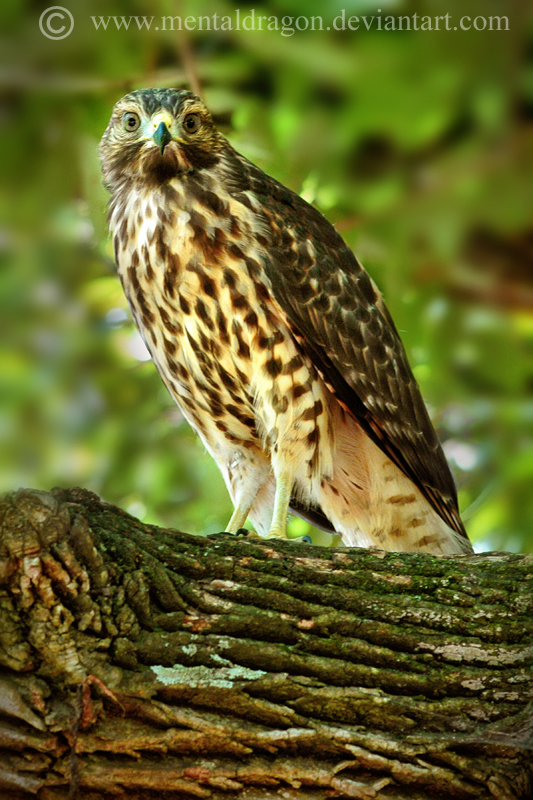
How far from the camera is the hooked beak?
11.0 ft

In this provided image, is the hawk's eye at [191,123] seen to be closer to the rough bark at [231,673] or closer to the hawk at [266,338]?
the hawk at [266,338]

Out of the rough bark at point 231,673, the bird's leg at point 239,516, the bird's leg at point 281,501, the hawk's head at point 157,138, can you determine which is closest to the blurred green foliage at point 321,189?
the hawk's head at point 157,138

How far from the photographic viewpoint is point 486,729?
2.12 m

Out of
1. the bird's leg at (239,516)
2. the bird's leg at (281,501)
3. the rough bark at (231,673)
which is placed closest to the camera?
the rough bark at (231,673)

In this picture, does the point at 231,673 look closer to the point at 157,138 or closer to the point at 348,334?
the point at 348,334

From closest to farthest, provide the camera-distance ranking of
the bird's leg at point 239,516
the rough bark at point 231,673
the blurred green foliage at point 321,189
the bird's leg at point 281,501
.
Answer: the rough bark at point 231,673 < the blurred green foliage at point 321,189 < the bird's leg at point 281,501 < the bird's leg at point 239,516

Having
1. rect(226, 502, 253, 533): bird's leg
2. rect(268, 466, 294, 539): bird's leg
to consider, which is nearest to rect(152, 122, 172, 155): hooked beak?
rect(268, 466, 294, 539): bird's leg

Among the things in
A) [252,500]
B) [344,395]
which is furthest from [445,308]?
[252,500]

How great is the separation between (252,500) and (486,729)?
1668 millimetres

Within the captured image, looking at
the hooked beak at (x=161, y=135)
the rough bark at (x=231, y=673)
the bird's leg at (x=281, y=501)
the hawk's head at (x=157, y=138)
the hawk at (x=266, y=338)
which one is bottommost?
the rough bark at (x=231, y=673)

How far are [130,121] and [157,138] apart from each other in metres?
0.23

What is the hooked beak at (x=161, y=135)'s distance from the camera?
334 centimetres

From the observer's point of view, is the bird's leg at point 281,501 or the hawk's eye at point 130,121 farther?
the hawk's eye at point 130,121

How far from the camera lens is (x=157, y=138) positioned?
3359 mm
